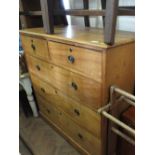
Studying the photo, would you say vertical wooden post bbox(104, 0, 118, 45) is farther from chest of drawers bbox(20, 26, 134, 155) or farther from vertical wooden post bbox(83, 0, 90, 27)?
vertical wooden post bbox(83, 0, 90, 27)

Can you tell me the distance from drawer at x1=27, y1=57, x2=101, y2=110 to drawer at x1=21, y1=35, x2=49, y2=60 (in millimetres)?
69

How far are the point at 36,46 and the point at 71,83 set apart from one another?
0.48m

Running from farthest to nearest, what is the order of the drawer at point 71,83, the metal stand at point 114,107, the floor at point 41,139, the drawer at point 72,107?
the floor at point 41,139
the drawer at point 72,107
the drawer at point 71,83
the metal stand at point 114,107

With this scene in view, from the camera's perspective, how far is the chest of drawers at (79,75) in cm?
97

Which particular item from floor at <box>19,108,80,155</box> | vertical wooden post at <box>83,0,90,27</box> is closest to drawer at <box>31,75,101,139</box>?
floor at <box>19,108,80,155</box>

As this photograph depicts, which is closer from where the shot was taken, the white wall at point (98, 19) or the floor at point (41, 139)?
the white wall at point (98, 19)

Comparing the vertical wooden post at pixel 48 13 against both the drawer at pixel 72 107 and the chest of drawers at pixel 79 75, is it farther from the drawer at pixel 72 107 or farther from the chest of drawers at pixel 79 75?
the drawer at pixel 72 107

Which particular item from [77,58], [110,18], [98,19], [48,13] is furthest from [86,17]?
[110,18]

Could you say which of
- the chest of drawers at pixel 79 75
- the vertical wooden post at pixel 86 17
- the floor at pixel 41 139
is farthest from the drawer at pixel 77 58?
the floor at pixel 41 139

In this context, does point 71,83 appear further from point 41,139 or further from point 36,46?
point 41,139
